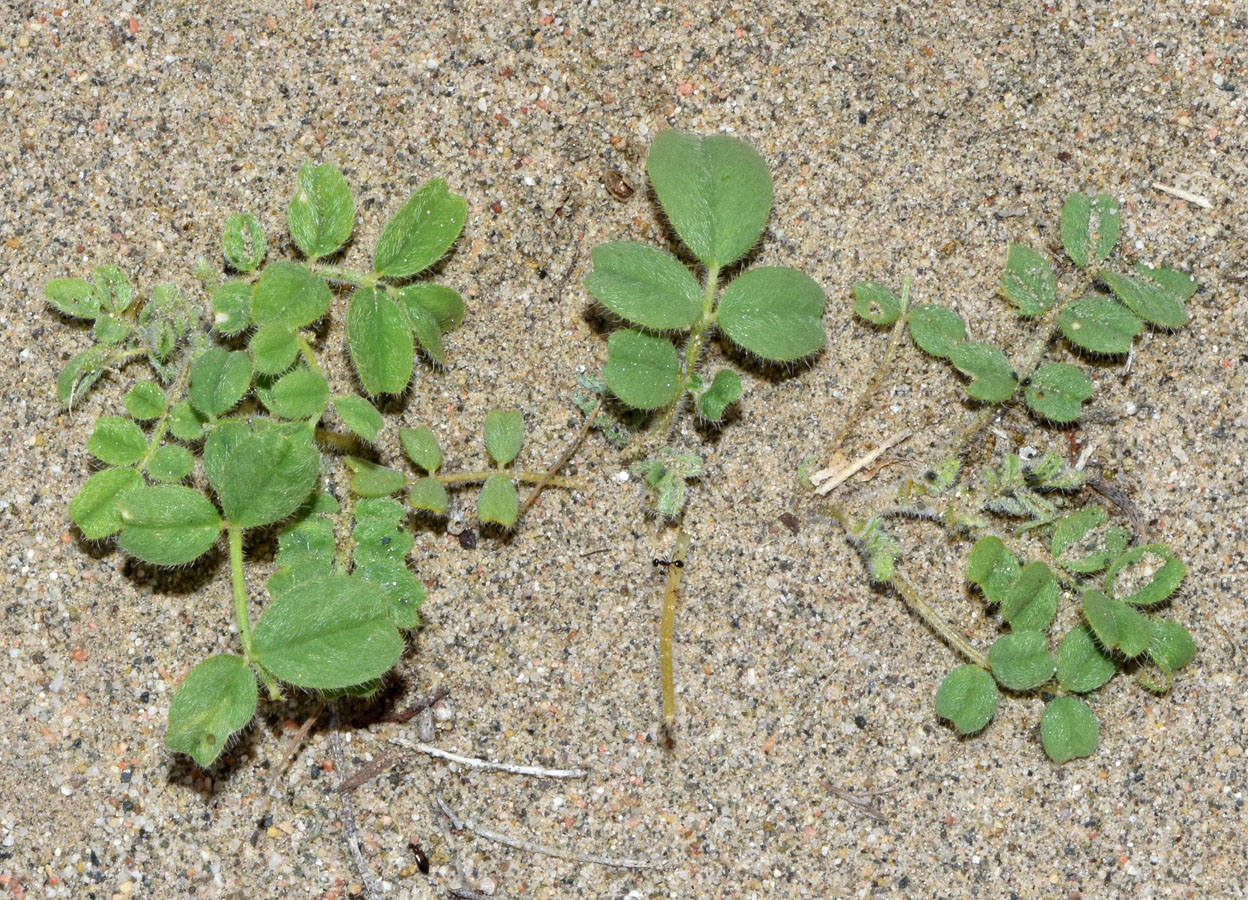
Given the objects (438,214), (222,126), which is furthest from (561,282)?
(222,126)

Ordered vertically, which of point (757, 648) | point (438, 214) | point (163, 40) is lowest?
point (757, 648)

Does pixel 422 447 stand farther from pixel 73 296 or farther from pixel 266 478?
pixel 73 296

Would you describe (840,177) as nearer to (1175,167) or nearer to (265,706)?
(1175,167)

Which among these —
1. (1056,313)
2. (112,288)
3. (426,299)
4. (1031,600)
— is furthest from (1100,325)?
(112,288)

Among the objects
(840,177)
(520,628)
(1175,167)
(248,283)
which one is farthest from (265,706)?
(1175,167)

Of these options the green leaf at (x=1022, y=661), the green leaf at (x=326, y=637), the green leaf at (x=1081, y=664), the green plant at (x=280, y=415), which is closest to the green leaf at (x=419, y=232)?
the green plant at (x=280, y=415)

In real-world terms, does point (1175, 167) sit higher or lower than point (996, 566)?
higher
